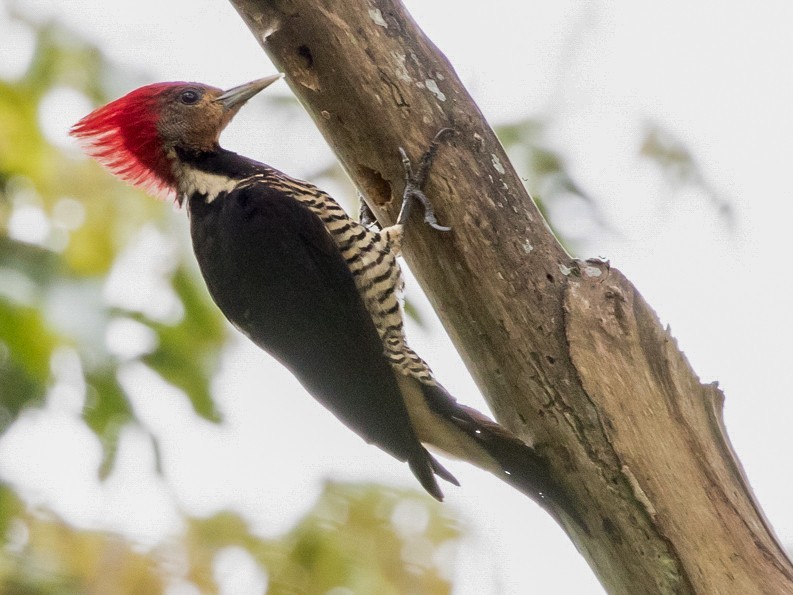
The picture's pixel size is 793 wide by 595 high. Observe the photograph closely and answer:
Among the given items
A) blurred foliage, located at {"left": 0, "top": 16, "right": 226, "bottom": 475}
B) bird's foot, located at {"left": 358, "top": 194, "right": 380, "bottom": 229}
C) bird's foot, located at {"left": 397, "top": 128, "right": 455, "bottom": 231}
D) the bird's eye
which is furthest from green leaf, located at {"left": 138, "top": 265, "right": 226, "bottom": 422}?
bird's foot, located at {"left": 397, "top": 128, "right": 455, "bottom": 231}

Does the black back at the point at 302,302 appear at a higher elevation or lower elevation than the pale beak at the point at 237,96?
lower

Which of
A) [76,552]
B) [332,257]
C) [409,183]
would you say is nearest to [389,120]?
[409,183]

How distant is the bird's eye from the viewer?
3.54 meters

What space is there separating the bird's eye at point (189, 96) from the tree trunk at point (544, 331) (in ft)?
3.21

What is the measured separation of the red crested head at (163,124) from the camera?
3531mm

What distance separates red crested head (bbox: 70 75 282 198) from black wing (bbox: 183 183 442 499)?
52 cm

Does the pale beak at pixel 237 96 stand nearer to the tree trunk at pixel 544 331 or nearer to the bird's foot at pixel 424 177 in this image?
the tree trunk at pixel 544 331

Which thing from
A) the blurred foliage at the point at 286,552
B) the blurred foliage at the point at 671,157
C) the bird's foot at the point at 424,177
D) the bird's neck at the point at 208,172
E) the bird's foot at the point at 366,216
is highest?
the blurred foliage at the point at 671,157

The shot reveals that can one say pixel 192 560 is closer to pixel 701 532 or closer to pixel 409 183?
pixel 409 183

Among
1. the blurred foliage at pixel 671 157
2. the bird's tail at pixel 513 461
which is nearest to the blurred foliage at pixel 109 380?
the bird's tail at pixel 513 461

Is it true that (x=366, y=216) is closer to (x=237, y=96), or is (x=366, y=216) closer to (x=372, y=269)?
(x=372, y=269)

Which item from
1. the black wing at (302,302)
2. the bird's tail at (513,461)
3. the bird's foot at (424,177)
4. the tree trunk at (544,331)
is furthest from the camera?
the black wing at (302,302)

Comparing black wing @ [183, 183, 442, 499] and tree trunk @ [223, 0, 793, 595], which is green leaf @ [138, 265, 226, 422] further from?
tree trunk @ [223, 0, 793, 595]

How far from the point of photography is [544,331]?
7.70 ft
